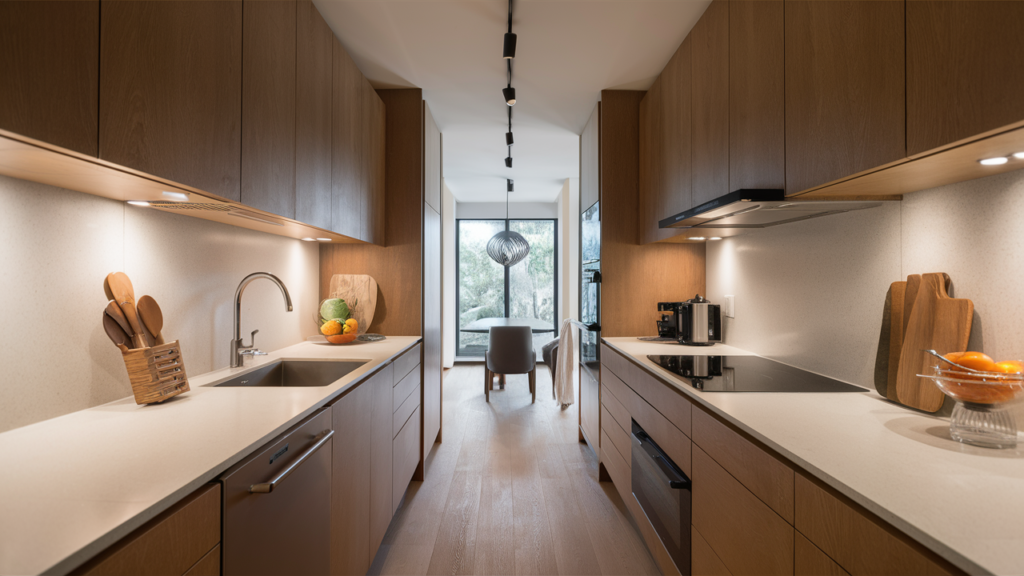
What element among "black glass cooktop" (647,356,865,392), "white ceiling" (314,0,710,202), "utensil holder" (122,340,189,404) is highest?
"white ceiling" (314,0,710,202)

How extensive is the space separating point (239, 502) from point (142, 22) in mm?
1117

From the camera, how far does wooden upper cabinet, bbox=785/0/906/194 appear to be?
1.00 meters

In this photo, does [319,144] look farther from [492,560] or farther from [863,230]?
[863,230]

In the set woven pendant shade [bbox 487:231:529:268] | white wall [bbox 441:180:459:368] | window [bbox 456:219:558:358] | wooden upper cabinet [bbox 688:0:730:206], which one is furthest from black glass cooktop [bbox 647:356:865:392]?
window [bbox 456:219:558:358]

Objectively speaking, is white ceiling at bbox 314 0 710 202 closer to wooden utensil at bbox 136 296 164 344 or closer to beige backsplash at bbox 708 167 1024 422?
beige backsplash at bbox 708 167 1024 422

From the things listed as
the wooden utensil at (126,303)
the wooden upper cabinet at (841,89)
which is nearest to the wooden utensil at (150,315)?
the wooden utensil at (126,303)

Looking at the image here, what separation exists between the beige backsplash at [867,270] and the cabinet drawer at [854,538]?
0.73 metres

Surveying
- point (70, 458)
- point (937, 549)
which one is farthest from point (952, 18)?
point (70, 458)

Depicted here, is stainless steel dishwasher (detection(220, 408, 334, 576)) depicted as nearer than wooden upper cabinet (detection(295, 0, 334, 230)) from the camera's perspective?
Yes

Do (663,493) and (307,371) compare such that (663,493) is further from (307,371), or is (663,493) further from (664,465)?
(307,371)

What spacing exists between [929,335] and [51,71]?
7.21 ft

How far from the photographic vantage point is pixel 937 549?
61cm

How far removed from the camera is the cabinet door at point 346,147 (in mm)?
2160

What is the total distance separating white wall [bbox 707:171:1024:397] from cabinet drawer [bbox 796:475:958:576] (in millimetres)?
732
